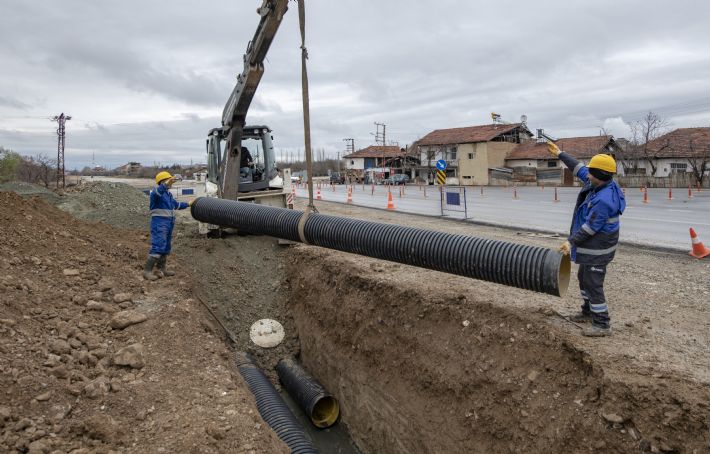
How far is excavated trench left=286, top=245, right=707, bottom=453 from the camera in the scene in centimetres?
368

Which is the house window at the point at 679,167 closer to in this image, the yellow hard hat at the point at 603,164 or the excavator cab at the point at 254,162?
the excavator cab at the point at 254,162

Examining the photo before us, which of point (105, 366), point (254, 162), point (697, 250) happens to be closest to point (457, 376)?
point (105, 366)

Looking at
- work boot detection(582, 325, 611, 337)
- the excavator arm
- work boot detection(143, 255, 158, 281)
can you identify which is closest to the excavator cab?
the excavator arm

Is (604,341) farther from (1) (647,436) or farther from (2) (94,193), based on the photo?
(2) (94,193)

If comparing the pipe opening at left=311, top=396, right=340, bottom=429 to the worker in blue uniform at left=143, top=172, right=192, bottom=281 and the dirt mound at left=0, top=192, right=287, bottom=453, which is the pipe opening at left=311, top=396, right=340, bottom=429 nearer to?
the dirt mound at left=0, top=192, right=287, bottom=453

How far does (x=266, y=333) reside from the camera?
7.72 meters

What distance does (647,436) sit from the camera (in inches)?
140

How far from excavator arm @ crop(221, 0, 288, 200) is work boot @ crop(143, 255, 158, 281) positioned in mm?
2313

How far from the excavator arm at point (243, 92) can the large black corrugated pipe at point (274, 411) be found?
3.61 m

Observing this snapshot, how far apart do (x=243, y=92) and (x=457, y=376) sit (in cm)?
606

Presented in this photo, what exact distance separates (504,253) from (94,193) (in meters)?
16.9

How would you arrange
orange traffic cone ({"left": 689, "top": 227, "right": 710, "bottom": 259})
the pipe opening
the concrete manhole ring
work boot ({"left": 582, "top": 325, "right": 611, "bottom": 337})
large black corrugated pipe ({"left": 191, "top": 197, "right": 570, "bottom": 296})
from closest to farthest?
1. large black corrugated pipe ({"left": 191, "top": 197, "right": 570, "bottom": 296})
2. work boot ({"left": 582, "top": 325, "right": 611, "bottom": 337})
3. the pipe opening
4. orange traffic cone ({"left": 689, "top": 227, "right": 710, "bottom": 259})
5. the concrete manhole ring

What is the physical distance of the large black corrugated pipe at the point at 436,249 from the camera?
171 inches

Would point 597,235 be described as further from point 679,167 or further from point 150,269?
point 679,167
